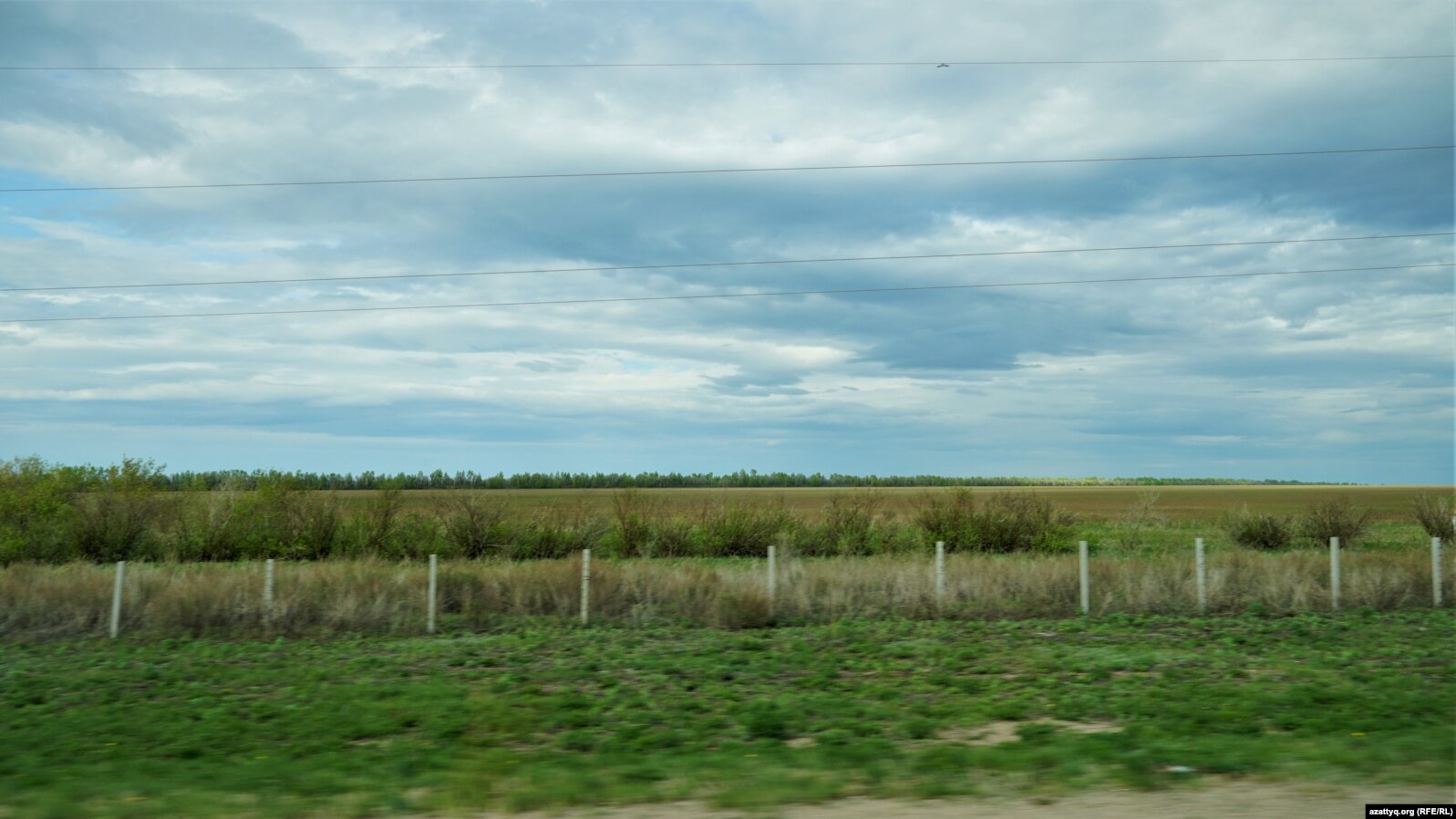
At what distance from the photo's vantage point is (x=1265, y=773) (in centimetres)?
715

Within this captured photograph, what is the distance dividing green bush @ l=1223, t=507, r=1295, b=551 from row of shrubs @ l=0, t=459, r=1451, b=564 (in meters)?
0.08

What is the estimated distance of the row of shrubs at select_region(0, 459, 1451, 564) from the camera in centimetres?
3550

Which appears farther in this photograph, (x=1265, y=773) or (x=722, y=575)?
(x=722, y=575)

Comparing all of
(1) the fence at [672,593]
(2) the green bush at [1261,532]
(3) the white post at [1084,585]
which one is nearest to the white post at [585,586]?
(1) the fence at [672,593]

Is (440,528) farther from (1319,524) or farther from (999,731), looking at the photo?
(1319,524)

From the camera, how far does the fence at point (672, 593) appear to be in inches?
766

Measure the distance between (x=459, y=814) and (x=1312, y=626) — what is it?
17.0 meters

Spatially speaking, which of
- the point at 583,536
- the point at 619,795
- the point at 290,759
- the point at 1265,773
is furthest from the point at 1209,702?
the point at 583,536

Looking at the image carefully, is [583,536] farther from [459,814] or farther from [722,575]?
[459,814]

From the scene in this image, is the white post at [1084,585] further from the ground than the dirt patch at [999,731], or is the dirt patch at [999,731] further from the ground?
the white post at [1084,585]

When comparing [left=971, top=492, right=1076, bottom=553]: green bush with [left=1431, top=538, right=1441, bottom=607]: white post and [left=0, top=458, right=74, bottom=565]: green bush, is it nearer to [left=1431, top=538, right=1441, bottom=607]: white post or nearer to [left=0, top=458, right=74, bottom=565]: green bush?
[left=1431, top=538, right=1441, bottom=607]: white post

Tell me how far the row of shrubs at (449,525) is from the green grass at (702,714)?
1830cm

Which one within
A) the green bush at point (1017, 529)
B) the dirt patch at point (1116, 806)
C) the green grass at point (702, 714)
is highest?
the green bush at point (1017, 529)

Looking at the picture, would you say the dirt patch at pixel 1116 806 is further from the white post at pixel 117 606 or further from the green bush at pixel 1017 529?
the green bush at pixel 1017 529
